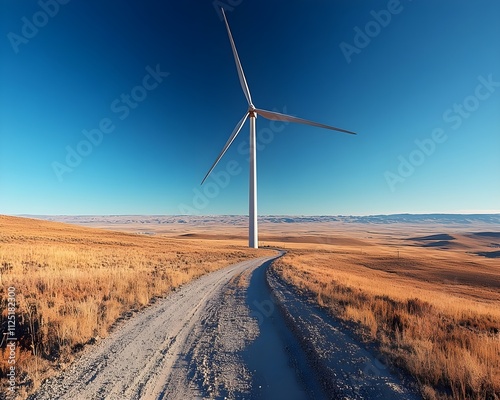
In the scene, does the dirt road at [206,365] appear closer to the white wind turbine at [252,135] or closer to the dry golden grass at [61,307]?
the dry golden grass at [61,307]

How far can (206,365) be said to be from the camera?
5.80 metres

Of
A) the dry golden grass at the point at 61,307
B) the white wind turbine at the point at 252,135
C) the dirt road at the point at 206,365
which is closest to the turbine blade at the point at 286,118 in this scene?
the white wind turbine at the point at 252,135

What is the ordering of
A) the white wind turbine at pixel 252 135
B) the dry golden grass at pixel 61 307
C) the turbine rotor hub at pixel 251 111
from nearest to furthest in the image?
1. the dry golden grass at pixel 61 307
2. the white wind turbine at pixel 252 135
3. the turbine rotor hub at pixel 251 111

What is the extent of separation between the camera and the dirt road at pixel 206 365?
4.82 metres

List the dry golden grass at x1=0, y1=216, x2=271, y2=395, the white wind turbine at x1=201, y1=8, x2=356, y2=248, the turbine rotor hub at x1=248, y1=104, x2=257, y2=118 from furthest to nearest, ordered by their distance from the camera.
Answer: the turbine rotor hub at x1=248, y1=104, x2=257, y2=118 → the white wind turbine at x1=201, y1=8, x2=356, y2=248 → the dry golden grass at x1=0, y1=216, x2=271, y2=395

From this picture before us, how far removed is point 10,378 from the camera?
5098 millimetres

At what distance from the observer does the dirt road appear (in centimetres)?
482

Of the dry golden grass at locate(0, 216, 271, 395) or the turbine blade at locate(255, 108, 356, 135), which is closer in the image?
the dry golden grass at locate(0, 216, 271, 395)

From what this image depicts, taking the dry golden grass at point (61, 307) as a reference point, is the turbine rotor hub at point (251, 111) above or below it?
above

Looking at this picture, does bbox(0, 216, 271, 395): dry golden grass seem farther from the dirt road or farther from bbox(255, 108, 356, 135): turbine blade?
bbox(255, 108, 356, 135): turbine blade

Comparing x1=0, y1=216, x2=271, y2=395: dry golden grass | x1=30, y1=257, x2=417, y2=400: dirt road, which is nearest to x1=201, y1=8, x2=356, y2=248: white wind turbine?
x1=0, y1=216, x2=271, y2=395: dry golden grass

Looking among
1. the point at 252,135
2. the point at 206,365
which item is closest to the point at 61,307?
the point at 206,365

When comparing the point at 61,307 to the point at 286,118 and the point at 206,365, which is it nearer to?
the point at 206,365

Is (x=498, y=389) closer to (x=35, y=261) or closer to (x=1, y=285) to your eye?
(x=1, y=285)
